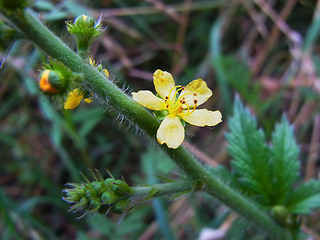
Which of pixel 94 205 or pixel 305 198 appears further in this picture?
pixel 305 198

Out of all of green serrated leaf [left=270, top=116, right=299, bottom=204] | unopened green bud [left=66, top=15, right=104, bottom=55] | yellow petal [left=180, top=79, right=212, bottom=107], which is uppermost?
unopened green bud [left=66, top=15, right=104, bottom=55]

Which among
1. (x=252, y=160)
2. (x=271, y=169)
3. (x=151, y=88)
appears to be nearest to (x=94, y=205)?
(x=252, y=160)

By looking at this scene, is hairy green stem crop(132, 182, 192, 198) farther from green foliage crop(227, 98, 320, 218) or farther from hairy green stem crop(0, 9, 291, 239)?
→ green foliage crop(227, 98, 320, 218)

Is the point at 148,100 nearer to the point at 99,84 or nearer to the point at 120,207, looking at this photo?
the point at 99,84

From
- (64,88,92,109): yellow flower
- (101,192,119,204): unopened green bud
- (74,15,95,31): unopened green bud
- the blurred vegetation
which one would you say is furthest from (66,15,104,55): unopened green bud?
the blurred vegetation

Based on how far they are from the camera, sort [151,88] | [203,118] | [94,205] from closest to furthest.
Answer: [94,205], [203,118], [151,88]

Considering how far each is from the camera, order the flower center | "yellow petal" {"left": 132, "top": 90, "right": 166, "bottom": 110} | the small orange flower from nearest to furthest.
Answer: the small orange flower → "yellow petal" {"left": 132, "top": 90, "right": 166, "bottom": 110} → the flower center

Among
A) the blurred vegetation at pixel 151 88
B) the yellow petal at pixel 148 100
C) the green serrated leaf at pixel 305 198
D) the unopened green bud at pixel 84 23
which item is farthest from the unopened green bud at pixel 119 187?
the green serrated leaf at pixel 305 198

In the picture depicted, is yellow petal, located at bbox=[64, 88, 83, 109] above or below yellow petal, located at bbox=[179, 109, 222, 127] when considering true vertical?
above
